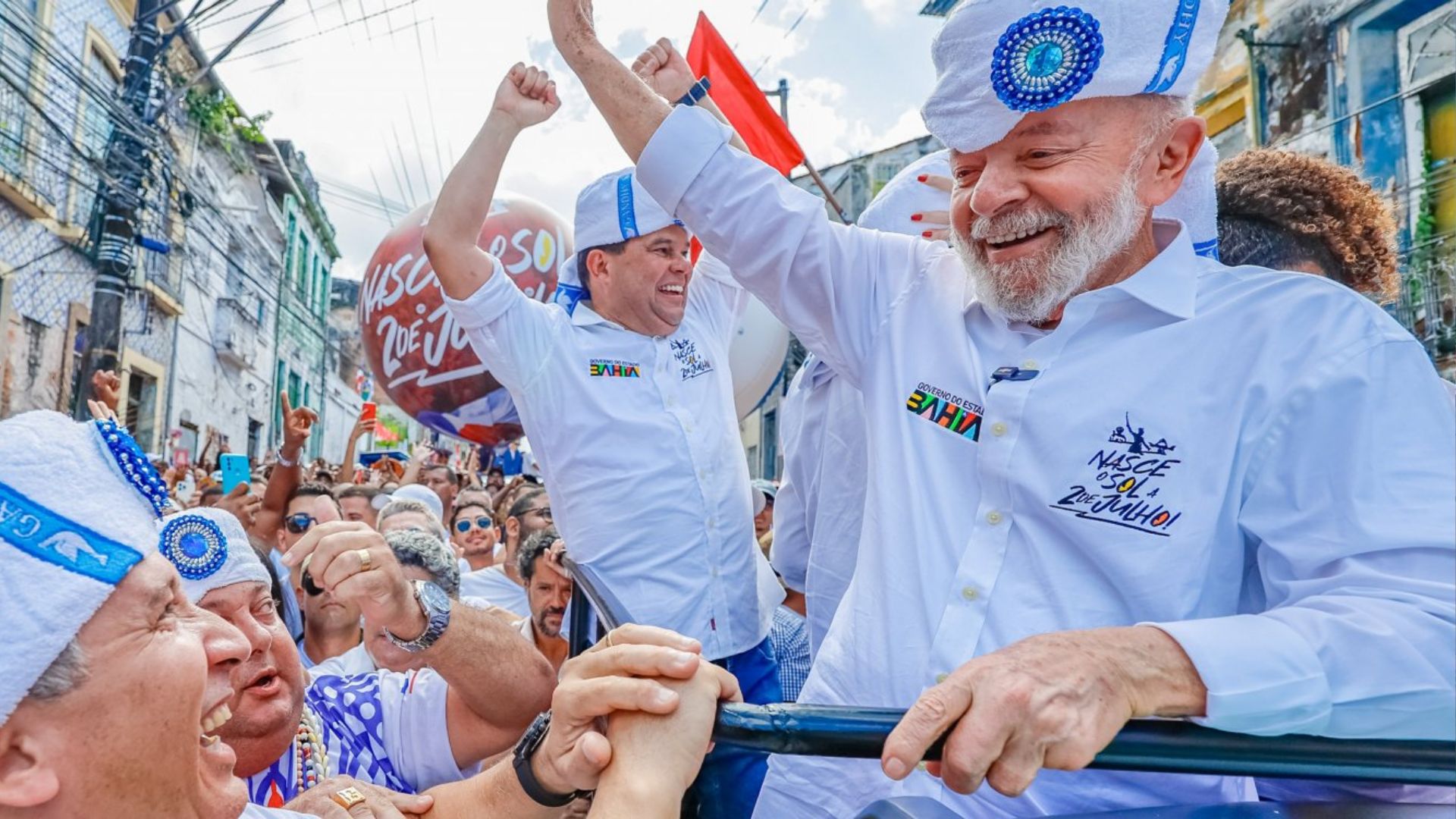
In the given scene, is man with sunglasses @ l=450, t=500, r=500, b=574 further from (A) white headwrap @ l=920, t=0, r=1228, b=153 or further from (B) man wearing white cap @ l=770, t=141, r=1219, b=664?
(A) white headwrap @ l=920, t=0, r=1228, b=153

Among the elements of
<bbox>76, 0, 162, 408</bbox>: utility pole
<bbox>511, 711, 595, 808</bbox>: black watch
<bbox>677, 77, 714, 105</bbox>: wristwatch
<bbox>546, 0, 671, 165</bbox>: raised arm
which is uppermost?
<bbox>76, 0, 162, 408</bbox>: utility pole

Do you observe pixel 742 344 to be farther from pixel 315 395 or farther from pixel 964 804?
pixel 315 395

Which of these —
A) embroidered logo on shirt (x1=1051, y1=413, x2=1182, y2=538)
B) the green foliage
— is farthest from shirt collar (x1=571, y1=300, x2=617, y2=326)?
the green foliage

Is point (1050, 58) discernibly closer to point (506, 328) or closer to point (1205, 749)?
point (1205, 749)

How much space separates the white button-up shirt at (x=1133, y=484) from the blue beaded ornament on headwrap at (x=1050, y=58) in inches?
12.1

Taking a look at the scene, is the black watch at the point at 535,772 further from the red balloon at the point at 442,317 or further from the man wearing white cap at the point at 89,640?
the red balloon at the point at 442,317

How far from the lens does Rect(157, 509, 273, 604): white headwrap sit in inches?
87.7

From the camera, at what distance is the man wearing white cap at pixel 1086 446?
1.17 meters

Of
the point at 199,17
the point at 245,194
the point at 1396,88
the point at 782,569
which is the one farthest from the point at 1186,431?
the point at 245,194

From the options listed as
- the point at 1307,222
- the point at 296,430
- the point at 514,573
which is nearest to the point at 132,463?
the point at 1307,222

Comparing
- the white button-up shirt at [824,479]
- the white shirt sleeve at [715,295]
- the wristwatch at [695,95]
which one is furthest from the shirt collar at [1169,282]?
the white shirt sleeve at [715,295]

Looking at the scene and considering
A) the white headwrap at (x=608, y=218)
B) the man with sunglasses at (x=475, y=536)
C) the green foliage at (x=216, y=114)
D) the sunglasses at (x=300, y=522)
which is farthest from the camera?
the green foliage at (x=216, y=114)

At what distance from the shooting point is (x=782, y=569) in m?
2.60

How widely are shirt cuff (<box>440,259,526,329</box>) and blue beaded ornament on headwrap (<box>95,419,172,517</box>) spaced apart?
145 centimetres
